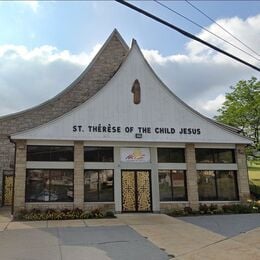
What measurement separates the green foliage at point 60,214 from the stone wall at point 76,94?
1021cm

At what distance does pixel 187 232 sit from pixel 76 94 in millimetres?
17608

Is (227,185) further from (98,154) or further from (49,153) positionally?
(49,153)

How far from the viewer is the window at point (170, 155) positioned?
19.9 metres

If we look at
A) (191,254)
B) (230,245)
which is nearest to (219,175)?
(230,245)

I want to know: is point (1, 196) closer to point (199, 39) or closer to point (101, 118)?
point (101, 118)

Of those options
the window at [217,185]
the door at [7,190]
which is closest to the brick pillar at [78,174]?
the window at [217,185]

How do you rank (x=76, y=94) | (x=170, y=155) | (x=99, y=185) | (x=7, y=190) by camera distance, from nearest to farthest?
(x=99, y=185) < (x=170, y=155) < (x=7, y=190) < (x=76, y=94)

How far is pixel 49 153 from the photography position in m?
18.4

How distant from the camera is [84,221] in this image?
15.9 m

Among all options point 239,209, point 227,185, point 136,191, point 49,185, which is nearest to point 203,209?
point 239,209

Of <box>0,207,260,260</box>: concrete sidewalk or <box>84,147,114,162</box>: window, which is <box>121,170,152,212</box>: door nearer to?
<box>0,207,260,260</box>: concrete sidewalk

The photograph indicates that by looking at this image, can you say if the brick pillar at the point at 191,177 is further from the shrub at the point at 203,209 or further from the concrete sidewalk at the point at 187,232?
the concrete sidewalk at the point at 187,232

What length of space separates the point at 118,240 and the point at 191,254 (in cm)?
294

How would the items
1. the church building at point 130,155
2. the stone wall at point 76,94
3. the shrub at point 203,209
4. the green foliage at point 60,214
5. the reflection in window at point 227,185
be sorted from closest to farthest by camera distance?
the green foliage at point 60,214 → the church building at point 130,155 → the shrub at point 203,209 → the reflection in window at point 227,185 → the stone wall at point 76,94
